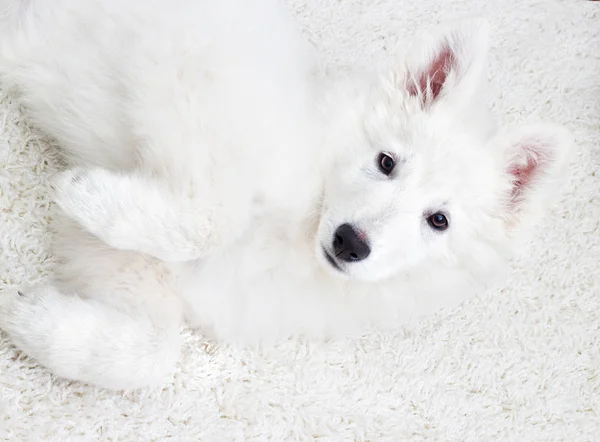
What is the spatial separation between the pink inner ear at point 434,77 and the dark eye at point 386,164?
9.0 inches

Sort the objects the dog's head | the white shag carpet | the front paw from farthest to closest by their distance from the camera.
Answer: the white shag carpet < the dog's head < the front paw

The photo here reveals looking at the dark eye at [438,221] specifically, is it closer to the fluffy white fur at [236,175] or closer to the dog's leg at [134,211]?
Answer: the fluffy white fur at [236,175]

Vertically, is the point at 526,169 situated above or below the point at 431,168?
above

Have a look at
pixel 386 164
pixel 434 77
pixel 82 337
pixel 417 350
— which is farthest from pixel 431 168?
pixel 82 337

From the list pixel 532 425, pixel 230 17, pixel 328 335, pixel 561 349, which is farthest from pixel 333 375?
pixel 230 17

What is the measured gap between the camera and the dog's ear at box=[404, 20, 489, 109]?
1731 mm

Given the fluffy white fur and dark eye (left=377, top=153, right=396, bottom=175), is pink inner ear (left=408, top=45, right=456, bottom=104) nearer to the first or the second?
the fluffy white fur

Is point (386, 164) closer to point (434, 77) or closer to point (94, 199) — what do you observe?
point (434, 77)

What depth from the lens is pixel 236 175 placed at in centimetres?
162

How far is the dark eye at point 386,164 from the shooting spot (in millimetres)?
1783

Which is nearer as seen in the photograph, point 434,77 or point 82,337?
point 82,337

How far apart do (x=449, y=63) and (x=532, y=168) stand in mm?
409

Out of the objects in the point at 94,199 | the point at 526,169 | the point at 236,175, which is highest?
the point at 526,169

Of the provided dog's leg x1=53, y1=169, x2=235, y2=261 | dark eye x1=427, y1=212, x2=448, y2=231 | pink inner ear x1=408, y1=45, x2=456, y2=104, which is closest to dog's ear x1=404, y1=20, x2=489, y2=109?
pink inner ear x1=408, y1=45, x2=456, y2=104
